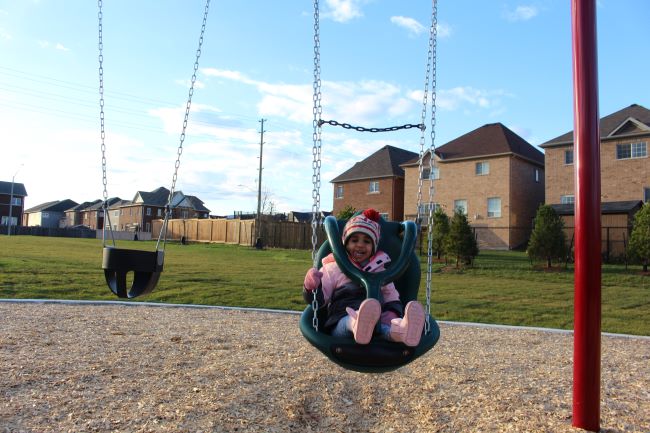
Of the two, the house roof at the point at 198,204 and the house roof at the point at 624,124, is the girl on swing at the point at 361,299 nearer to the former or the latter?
the house roof at the point at 624,124

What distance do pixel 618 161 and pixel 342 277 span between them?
25.3 m

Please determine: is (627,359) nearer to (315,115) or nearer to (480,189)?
(315,115)

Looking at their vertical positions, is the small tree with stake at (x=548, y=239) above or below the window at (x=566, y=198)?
below

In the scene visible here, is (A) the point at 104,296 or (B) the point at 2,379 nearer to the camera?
(B) the point at 2,379

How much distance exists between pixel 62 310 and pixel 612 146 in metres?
25.2

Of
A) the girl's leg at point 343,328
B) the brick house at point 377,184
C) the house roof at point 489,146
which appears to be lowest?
the girl's leg at point 343,328

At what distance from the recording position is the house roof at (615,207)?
21.5m

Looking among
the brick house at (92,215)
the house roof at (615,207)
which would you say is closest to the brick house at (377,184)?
the house roof at (615,207)

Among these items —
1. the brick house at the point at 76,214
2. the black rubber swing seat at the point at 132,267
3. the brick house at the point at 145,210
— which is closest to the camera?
the black rubber swing seat at the point at 132,267

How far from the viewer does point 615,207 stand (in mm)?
22531

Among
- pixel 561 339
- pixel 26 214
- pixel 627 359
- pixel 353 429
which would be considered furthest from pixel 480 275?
pixel 26 214

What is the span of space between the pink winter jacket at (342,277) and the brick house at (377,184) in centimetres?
2884

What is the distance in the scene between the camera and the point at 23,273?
12438 mm

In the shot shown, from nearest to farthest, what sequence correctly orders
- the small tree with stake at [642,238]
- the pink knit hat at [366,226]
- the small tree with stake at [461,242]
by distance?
1. the pink knit hat at [366,226]
2. the small tree with stake at [642,238]
3. the small tree with stake at [461,242]
